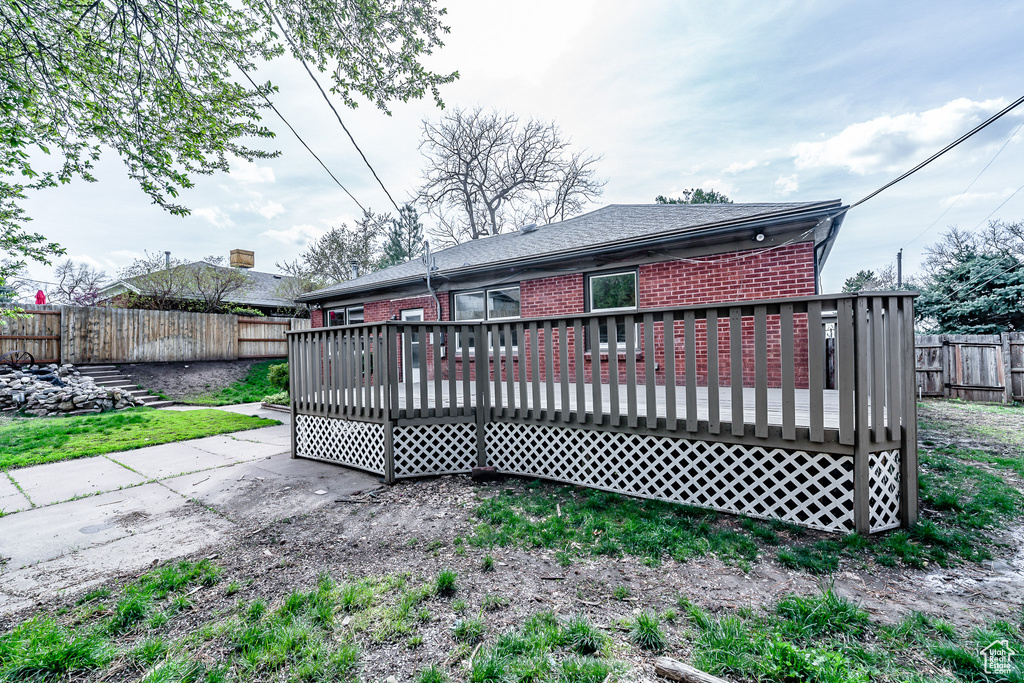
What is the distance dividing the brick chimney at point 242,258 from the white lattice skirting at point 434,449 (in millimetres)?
25704

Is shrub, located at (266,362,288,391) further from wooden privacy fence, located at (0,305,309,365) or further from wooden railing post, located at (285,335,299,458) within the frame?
wooden railing post, located at (285,335,299,458)

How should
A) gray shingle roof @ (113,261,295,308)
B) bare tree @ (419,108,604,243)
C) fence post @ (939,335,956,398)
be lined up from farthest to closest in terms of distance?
1. bare tree @ (419,108,604,243)
2. gray shingle roof @ (113,261,295,308)
3. fence post @ (939,335,956,398)

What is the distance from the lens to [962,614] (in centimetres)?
205

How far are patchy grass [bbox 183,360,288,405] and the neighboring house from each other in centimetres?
302

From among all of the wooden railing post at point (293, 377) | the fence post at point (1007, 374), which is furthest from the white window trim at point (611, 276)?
the fence post at point (1007, 374)

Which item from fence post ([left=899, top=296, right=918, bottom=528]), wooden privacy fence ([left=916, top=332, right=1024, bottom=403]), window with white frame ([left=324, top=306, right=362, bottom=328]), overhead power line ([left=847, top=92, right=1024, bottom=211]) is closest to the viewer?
fence post ([left=899, top=296, right=918, bottom=528])

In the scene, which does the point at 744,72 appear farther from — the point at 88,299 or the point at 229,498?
the point at 88,299

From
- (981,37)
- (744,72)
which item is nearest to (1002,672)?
(981,37)

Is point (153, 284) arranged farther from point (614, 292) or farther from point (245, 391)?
point (614, 292)

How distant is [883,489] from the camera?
3.02 m

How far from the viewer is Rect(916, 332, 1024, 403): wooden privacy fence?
31.2 ft

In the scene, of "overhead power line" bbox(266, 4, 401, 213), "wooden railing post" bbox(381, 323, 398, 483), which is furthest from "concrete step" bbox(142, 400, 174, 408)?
"wooden railing post" bbox(381, 323, 398, 483)

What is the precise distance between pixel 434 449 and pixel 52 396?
10.7 meters

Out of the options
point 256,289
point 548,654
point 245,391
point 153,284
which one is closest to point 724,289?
point 548,654
